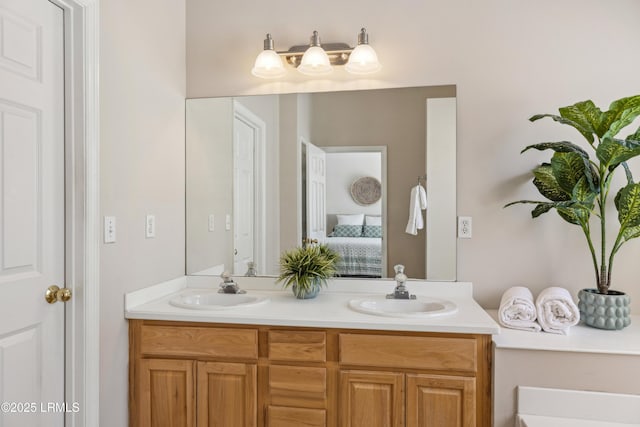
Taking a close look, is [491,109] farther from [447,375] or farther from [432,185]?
[447,375]

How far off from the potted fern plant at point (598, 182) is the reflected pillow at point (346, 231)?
88 centimetres

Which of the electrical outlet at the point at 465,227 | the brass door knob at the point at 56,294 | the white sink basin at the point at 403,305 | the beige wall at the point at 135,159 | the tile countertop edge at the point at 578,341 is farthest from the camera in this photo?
the electrical outlet at the point at 465,227

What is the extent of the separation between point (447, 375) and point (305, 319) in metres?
0.60

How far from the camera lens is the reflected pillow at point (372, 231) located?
2.25 m

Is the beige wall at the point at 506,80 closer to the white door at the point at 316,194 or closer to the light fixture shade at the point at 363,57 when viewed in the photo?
the light fixture shade at the point at 363,57

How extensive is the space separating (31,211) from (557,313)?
2.08m

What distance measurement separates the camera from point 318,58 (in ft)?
7.13

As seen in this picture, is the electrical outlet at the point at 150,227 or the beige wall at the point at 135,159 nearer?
the beige wall at the point at 135,159

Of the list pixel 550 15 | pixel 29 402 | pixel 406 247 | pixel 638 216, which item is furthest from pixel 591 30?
pixel 29 402

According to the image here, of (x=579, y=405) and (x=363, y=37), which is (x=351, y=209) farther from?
(x=579, y=405)

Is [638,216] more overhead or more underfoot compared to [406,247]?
more overhead

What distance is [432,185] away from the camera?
7.18 ft

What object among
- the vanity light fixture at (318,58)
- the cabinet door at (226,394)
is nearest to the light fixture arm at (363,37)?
the vanity light fixture at (318,58)

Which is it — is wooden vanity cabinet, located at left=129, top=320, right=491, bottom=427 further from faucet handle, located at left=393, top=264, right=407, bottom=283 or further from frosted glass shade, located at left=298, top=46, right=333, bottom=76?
frosted glass shade, located at left=298, top=46, right=333, bottom=76
